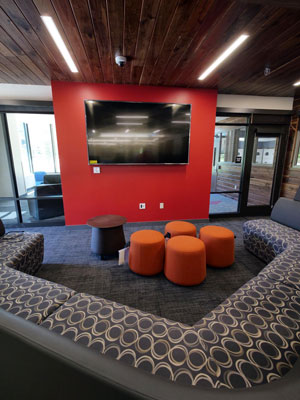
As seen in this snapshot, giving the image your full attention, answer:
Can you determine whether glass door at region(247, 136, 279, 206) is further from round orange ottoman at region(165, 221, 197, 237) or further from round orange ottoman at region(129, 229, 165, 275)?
round orange ottoman at region(129, 229, 165, 275)

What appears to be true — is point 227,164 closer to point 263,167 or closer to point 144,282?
point 263,167

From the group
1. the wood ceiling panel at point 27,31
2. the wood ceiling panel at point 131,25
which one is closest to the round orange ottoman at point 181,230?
the wood ceiling panel at point 131,25

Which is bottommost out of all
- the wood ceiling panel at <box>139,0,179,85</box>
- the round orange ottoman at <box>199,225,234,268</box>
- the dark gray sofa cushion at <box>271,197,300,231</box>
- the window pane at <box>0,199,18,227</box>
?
the window pane at <box>0,199,18,227</box>

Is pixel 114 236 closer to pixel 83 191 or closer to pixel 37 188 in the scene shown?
pixel 83 191

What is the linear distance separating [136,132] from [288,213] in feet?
8.70

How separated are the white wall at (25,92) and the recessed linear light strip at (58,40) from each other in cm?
109

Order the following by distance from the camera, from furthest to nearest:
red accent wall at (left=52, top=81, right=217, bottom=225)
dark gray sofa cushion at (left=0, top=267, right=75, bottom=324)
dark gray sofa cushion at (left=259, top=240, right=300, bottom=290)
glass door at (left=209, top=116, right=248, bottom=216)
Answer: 1. glass door at (left=209, top=116, right=248, bottom=216)
2. red accent wall at (left=52, top=81, right=217, bottom=225)
3. dark gray sofa cushion at (left=259, top=240, right=300, bottom=290)
4. dark gray sofa cushion at (left=0, top=267, right=75, bottom=324)

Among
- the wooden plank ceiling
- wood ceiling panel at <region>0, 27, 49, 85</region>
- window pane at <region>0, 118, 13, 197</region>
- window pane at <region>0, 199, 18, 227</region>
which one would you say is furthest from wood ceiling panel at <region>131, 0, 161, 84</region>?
window pane at <region>0, 199, 18, 227</region>

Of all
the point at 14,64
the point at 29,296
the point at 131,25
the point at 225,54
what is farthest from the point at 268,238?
the point at 14,64

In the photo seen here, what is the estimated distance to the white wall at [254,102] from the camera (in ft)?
12.2

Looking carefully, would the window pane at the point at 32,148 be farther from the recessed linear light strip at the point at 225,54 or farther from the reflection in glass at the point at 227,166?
the reflection in glass at the point at 227,166

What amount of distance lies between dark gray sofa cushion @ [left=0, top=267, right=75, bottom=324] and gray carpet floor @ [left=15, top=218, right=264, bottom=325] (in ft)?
2.03

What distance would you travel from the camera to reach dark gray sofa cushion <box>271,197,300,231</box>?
2.44 m

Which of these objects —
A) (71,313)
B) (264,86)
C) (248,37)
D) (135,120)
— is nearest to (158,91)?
(135,120)
